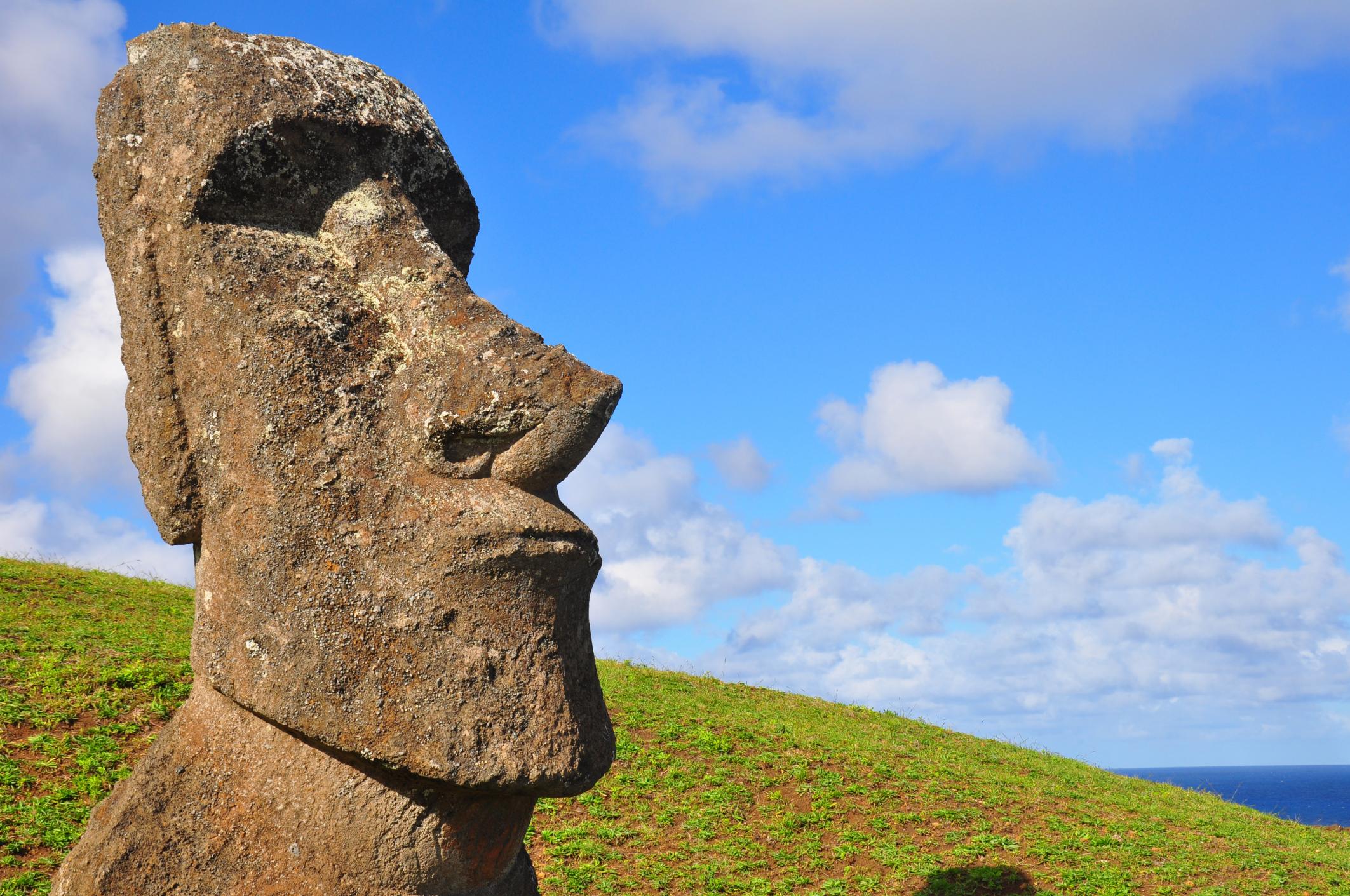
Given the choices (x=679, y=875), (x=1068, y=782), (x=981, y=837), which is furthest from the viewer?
(x=1068, y=782)

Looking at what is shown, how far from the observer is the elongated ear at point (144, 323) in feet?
12.7

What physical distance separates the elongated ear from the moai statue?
0.04 ft

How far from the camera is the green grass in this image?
767 cm

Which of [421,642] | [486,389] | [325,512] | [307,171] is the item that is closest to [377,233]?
[307,171]

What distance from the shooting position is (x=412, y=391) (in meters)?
3.71

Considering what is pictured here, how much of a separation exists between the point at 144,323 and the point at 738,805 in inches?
264

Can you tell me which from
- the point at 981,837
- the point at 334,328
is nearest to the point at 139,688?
the point at 334,328

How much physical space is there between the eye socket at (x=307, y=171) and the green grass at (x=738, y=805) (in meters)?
4.26

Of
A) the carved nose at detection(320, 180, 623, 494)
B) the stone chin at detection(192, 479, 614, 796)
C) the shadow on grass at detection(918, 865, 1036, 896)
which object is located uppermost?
the carved nose at detection(320, 180, 623, 494)

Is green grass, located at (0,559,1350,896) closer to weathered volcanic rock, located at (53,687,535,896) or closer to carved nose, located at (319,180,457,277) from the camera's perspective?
weathered volcanic rock, located at (53,687,535,896)

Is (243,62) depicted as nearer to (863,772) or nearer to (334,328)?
(334,328)

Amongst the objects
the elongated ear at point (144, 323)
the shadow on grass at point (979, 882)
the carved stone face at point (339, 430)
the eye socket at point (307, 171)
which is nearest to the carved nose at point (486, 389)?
the carved stone face at point (339, 430)

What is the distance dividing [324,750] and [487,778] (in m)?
0.56

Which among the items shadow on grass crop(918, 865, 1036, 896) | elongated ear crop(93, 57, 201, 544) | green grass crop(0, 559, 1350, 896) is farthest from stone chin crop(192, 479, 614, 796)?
shadow on grass crop(918, 865, 1036, 896)
